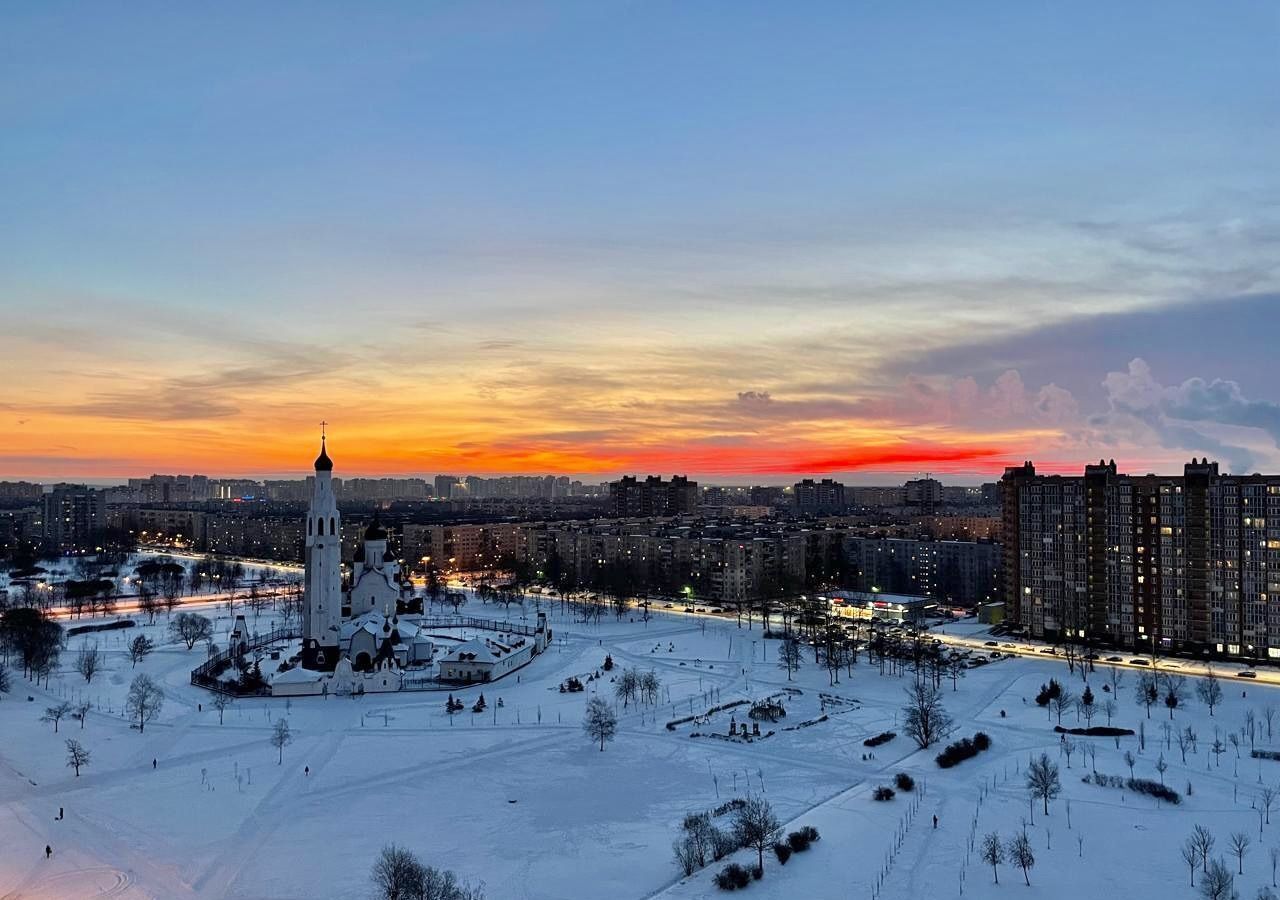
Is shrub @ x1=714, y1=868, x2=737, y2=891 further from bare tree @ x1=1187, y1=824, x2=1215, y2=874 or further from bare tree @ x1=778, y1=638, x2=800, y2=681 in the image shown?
bare tree @ x1=778, y1=638, x2=800, y2=681

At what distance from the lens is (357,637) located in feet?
215

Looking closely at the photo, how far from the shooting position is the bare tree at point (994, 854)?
2997 centimetres

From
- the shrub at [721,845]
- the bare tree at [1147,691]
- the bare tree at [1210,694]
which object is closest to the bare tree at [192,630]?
the shrub at [721,845]

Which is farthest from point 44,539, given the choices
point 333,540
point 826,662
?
point 826,662

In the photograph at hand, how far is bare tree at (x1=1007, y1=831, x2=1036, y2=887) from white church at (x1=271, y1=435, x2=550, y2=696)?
38959 mm

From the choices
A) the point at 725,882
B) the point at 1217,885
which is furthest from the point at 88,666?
the point at 1217,885

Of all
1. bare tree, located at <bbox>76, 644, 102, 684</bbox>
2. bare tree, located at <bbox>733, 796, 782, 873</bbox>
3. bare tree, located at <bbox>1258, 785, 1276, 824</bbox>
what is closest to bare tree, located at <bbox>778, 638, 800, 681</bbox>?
bare tree, located at <bbox>1258, 785, 1276, 824</bbox>

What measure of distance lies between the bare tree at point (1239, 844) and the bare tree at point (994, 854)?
7395 millimetres

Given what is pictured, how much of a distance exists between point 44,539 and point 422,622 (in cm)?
14615

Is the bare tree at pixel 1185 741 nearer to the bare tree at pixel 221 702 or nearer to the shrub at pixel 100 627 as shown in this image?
the bare tree at pixel 221 702

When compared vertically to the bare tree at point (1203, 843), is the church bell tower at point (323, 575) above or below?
above

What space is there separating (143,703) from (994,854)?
4334cm

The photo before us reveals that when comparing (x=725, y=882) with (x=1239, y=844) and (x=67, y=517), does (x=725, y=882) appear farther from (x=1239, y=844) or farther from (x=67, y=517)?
(x=67, y=517)

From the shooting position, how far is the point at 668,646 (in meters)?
77.6
